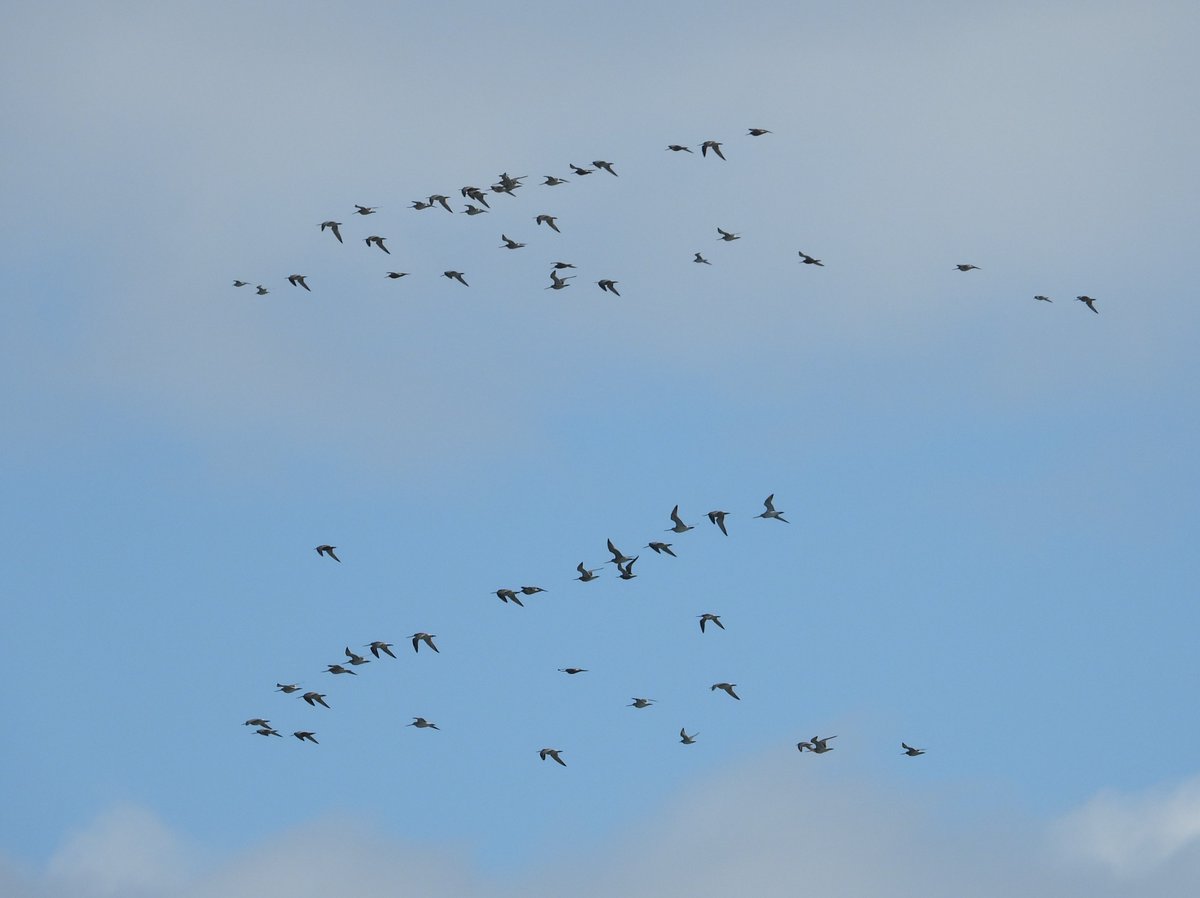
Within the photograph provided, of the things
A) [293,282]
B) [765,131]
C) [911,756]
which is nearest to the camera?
[765,131]

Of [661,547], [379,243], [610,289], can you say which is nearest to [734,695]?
[661,547]

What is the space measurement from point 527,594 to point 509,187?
2800 cm

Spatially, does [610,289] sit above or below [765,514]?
above

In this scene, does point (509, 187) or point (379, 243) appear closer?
point (509, 187)

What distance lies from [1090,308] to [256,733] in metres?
64.4

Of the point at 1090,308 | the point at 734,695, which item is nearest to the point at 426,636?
the point at 734,695

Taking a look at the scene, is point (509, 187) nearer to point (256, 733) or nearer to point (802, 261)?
point (802, 261)

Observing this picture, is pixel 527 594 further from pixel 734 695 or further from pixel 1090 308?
pixel 1090 308

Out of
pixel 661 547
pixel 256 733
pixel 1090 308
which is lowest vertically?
pixel 256 733

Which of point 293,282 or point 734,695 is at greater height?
point 293,282

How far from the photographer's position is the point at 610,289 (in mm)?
178125

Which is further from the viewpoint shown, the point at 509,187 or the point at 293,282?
the point at 293,282

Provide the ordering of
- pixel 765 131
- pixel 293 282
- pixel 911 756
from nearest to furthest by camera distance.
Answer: pixel 765 131
pixel 911 756
pixel 293 282

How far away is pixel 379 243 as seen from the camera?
188875mm
